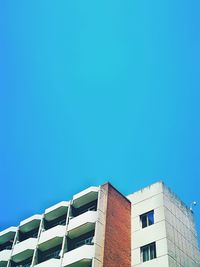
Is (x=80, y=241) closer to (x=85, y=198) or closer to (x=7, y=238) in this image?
(x=85, y=198)

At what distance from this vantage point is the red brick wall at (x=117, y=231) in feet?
101

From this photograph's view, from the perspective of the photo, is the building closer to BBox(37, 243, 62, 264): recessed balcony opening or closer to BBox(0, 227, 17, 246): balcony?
BBox(37, 243, 62, 264): recessed balcony opening

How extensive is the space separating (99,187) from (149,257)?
8.60 metres

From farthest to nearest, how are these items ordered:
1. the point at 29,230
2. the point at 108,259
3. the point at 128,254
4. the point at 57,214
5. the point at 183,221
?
the point at 29,230
the point at 57,214
the point at 183,221
the point at 128,254
the point at 108,259

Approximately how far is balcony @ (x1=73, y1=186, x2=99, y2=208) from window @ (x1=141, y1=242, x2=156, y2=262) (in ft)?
24.3

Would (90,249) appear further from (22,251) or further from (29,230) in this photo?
(29,230)

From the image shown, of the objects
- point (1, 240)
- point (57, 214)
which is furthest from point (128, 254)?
point (1, 240)

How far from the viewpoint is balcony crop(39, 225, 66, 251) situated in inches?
1384

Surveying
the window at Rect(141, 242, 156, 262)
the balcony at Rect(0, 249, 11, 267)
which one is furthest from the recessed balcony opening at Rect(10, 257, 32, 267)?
the window at Rect(141, 242, 156, 262)

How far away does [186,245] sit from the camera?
33375 millimetres

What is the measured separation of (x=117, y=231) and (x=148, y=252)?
11.3 feet

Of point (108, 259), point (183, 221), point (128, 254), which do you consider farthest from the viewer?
point (183, 221)

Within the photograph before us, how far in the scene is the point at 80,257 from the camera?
30375 mm

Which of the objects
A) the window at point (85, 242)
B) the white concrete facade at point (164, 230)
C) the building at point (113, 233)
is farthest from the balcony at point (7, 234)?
the white concrete facade at point (164, 230)
